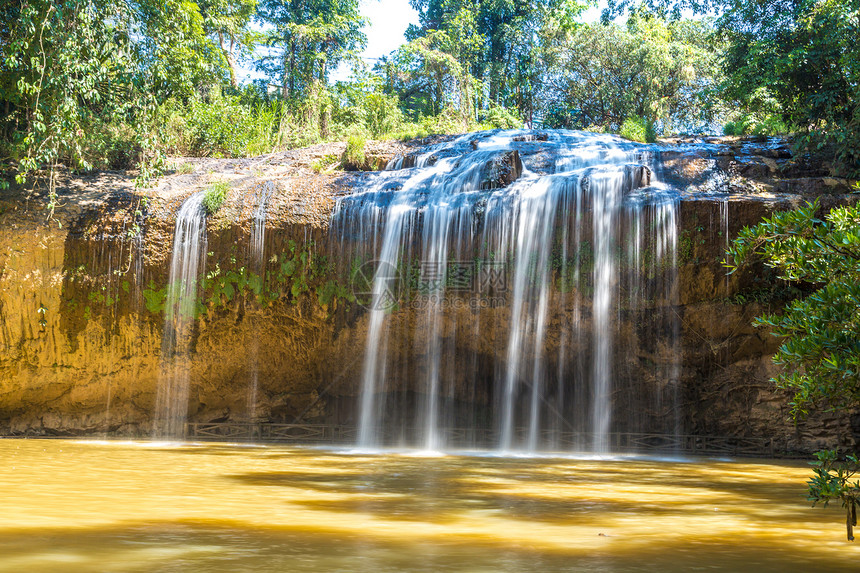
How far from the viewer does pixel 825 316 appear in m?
4.09

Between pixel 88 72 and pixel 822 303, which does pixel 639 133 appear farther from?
pixel 822 303

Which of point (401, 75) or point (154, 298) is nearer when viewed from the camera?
point (154, 298)

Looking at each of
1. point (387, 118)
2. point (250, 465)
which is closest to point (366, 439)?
point (250, 465)

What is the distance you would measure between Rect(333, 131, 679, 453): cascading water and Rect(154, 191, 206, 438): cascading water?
119 inches

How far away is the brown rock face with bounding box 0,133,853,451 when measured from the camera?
13.4 metres

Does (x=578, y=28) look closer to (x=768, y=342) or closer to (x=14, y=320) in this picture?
(x=768, y=342)

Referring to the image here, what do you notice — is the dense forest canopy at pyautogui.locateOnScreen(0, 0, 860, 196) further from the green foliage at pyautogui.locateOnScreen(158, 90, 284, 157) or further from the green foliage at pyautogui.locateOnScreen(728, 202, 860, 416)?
the green foliage at pyautogui.locateOnScreen(728, 202, 860, 416)

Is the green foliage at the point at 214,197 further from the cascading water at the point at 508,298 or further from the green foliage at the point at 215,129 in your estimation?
the green foliage at the point at 215,129

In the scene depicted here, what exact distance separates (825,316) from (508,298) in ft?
30.3

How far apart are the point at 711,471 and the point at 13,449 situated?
10813mm

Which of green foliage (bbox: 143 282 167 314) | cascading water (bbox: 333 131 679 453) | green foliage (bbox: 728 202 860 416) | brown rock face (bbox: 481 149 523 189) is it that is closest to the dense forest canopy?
Answer: green foliage (bbox: 143 282 167 314)

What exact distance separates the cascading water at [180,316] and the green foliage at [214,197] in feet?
0.46

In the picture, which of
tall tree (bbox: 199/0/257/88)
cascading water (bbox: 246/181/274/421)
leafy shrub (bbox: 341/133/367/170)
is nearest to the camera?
cascading water (bbox: 246/181/274/421)

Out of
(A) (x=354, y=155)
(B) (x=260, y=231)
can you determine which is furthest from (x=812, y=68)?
(B) (x=260, y=231)
